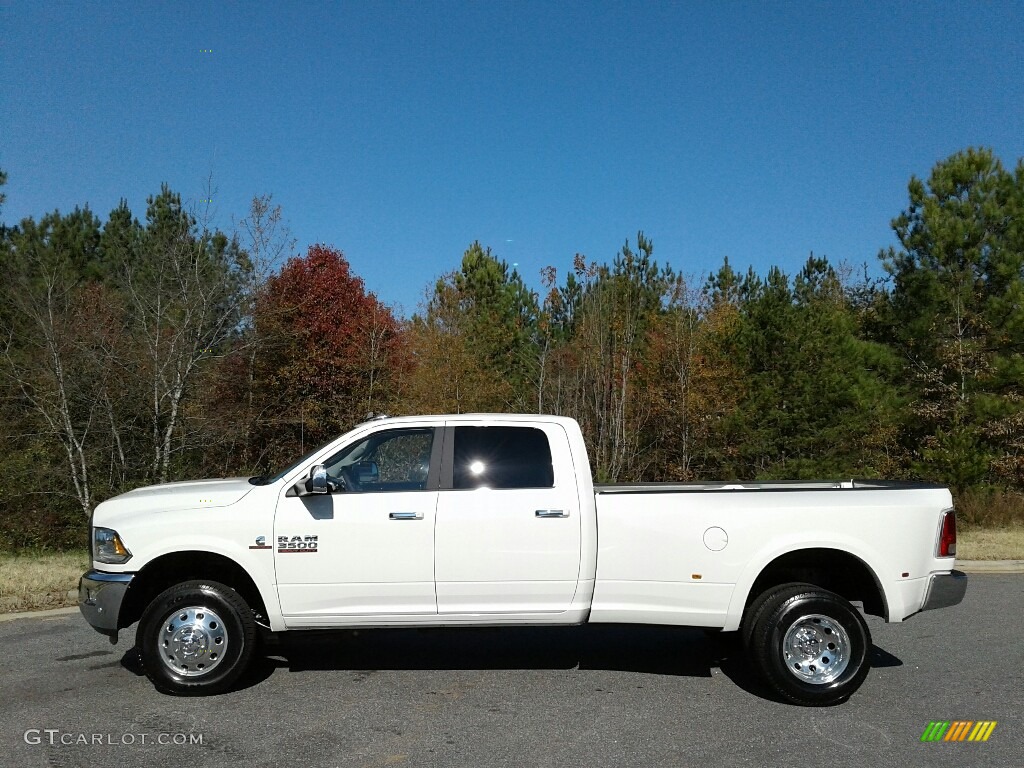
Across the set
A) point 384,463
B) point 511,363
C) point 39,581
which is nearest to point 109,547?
point 384,463

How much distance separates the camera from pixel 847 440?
2300cm

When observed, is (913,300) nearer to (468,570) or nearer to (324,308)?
(324,308)

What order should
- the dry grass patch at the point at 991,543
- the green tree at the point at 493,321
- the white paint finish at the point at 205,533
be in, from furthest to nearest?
the green tree at the point at 493,321
the dry grass patch at the point at 991,543
the white paint finish at the point at 205,533

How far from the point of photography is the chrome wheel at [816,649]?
19.1 feet

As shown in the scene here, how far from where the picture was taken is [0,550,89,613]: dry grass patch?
8.98 metres

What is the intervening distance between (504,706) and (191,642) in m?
2.20

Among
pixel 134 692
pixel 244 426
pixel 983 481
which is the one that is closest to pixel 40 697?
pixel 134 692

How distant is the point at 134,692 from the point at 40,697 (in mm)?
616

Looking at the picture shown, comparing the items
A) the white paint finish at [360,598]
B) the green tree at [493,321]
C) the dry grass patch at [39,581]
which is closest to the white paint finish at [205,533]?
the white paint finish at [360,598]

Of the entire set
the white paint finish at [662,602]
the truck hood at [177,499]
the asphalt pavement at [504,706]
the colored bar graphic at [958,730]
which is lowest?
the colored bar graphic at [958,730]

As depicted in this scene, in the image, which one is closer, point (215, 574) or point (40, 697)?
point (40, 697)

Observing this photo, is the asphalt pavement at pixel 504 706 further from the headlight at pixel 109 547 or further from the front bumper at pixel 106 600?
the headlight at pixel 109 547

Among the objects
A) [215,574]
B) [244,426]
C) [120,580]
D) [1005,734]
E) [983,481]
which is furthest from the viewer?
[983,481]

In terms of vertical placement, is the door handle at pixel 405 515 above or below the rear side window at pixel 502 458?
below
